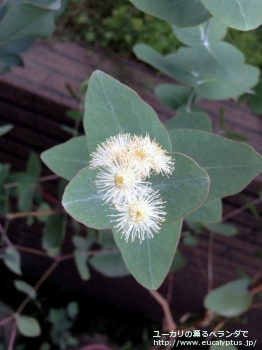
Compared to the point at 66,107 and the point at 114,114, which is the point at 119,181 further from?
the point at 66,107

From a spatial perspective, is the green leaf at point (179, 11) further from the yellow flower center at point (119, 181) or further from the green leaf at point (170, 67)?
the yellow flower center at point (119, 181)

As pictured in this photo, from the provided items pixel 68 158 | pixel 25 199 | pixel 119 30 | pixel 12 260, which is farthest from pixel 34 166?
pixel 119 30

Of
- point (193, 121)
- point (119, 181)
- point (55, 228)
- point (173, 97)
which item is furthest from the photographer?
point (55, 228)

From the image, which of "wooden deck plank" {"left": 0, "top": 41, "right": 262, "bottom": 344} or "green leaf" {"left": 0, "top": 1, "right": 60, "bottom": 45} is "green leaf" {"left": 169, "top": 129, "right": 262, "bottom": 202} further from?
"wooden deck plank" {"left": 0, "top": 41, "right": 262, "bottom": 344}

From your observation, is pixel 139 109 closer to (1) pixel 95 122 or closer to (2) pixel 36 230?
(1) pixel 95 122

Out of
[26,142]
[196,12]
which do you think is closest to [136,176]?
[196,12]
